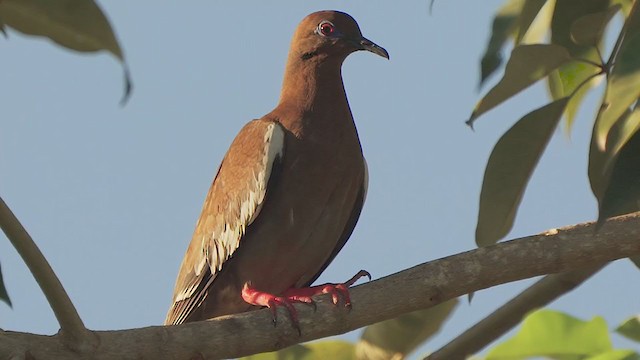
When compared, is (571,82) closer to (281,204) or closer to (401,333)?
(401,333)

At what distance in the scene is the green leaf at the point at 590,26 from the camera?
3.32 m

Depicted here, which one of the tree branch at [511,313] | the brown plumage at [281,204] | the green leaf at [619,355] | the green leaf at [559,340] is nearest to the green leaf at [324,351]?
the tree branch at [511,313]

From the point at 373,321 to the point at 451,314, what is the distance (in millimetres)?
261

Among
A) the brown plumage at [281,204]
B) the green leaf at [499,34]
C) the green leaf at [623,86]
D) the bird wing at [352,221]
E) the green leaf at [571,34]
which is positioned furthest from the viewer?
the bird wing at [352,221]

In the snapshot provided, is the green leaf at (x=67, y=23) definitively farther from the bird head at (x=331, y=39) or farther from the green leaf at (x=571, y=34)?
the bird head at (x=331, y=39)

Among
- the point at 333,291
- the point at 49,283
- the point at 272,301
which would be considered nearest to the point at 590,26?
the point at 333,291

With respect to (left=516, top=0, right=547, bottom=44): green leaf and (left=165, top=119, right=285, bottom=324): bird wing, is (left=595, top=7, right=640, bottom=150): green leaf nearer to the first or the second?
(left=516, top=0, right=547, bottom=44): green leaf

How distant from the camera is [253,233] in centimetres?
477

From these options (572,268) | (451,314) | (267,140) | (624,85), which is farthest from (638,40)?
(267,140)

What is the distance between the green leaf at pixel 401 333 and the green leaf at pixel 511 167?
26 centimetres

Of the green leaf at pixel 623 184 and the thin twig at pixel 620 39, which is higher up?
the thin twig at pixel 620 39

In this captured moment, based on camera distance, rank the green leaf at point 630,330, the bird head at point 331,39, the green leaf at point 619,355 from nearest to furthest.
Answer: the green leaf at point 619,355 < the green leaf at point 630,330 < the bird head at point 331,39

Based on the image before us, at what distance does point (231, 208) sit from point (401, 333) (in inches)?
64.7

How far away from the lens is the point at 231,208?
16.0ft
